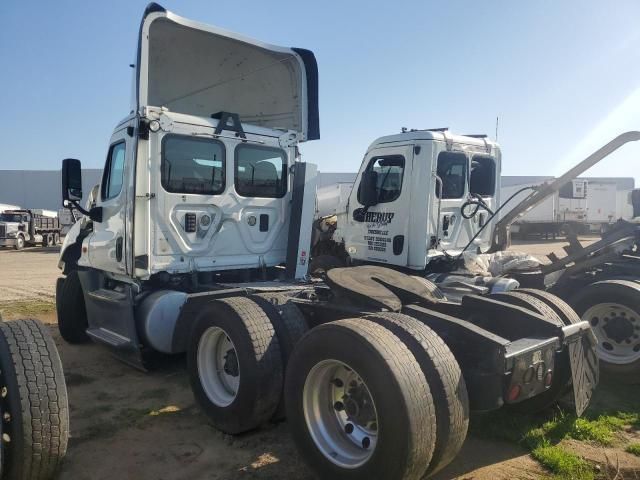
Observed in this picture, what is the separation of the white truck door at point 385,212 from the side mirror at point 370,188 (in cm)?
5

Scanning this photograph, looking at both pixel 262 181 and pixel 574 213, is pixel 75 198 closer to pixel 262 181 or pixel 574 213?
pixel 262 181

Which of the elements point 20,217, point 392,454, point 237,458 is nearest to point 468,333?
point 392,454

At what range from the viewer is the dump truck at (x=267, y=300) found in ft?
10.2

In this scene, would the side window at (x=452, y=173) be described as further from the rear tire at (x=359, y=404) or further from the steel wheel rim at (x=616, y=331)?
the rear tire at (x=359, y=404)

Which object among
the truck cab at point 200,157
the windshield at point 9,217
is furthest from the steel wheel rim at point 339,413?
the windshield at point 9,217

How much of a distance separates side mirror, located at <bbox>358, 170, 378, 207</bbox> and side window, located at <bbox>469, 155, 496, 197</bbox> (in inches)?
56.1

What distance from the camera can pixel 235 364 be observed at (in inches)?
171

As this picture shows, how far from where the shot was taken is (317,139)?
23.0ft

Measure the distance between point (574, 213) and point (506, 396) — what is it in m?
30.8

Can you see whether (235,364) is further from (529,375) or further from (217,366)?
(529,375)

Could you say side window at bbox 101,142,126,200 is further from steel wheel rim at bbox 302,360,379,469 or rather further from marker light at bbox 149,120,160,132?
steel wheel rim at bbox 302,360,379,469

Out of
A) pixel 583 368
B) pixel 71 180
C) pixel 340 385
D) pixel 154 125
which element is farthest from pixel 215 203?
pixel 583 368

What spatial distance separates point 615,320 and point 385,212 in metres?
3.13

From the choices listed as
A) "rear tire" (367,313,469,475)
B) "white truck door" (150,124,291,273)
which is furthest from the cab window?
"rear tire" (367,313,469,475)
